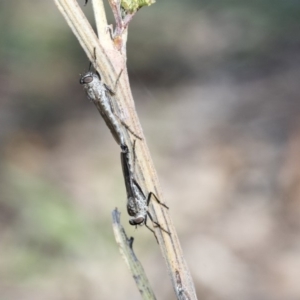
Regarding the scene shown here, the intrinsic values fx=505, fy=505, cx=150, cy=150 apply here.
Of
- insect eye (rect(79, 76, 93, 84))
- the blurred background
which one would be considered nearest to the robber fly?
insect eye (rect(79, 76, 93, 84))

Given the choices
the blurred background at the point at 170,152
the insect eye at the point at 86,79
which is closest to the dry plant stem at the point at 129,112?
the insect eye at the point at 86,79

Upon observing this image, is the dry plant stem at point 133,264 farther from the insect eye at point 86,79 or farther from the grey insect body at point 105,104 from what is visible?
the insect eye at point 86,79

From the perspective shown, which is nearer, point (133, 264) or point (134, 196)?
point (133, 264)

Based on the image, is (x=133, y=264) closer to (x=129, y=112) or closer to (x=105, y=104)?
(x=129, y=112)

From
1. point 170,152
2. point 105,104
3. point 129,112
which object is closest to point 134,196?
point 105,104

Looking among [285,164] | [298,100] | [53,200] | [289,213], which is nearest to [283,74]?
[298,100]

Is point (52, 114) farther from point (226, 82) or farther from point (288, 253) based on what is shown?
point (288, 253)

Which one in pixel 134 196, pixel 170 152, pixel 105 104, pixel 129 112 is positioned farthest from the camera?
pixel 170 152
